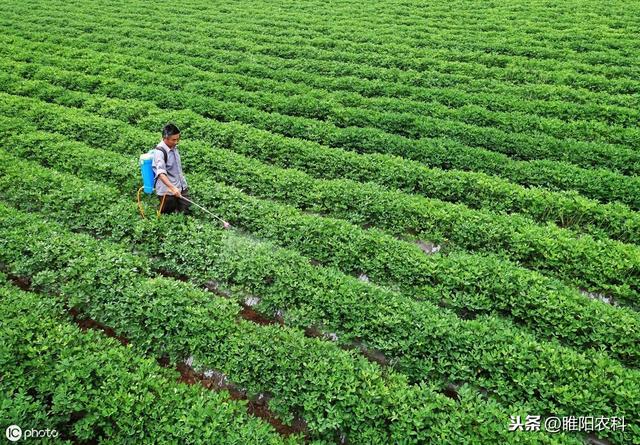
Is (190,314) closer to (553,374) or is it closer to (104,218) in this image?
(104,218)

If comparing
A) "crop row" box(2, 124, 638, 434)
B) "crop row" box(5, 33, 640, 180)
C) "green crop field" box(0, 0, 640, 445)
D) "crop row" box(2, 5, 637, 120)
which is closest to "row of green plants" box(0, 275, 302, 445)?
"green crop field" box(0, 0, 640, 445)

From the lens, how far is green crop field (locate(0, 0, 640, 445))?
197 inches

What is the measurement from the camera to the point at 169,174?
7824mm

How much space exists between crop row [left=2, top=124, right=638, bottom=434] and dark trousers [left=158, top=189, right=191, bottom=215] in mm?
812

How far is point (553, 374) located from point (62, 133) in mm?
12724

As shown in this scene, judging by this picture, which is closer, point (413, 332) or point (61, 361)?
point (61, 361)

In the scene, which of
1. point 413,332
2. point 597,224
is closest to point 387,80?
point 597,224

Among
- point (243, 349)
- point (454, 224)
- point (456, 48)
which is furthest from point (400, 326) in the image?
point (456, 48)

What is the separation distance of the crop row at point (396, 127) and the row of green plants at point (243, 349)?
5.53 metres

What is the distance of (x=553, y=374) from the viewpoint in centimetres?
525

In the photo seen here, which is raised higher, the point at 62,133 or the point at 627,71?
the point at 627,71

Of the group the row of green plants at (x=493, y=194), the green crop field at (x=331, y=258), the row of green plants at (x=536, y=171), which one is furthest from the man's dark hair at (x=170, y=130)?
the row of green plants at (x=536, y=171)

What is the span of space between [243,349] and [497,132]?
28.9 feet

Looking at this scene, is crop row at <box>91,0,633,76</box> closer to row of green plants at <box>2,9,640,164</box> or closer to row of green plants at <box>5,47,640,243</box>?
row of green plants at <box>2,9,640,164</box>
